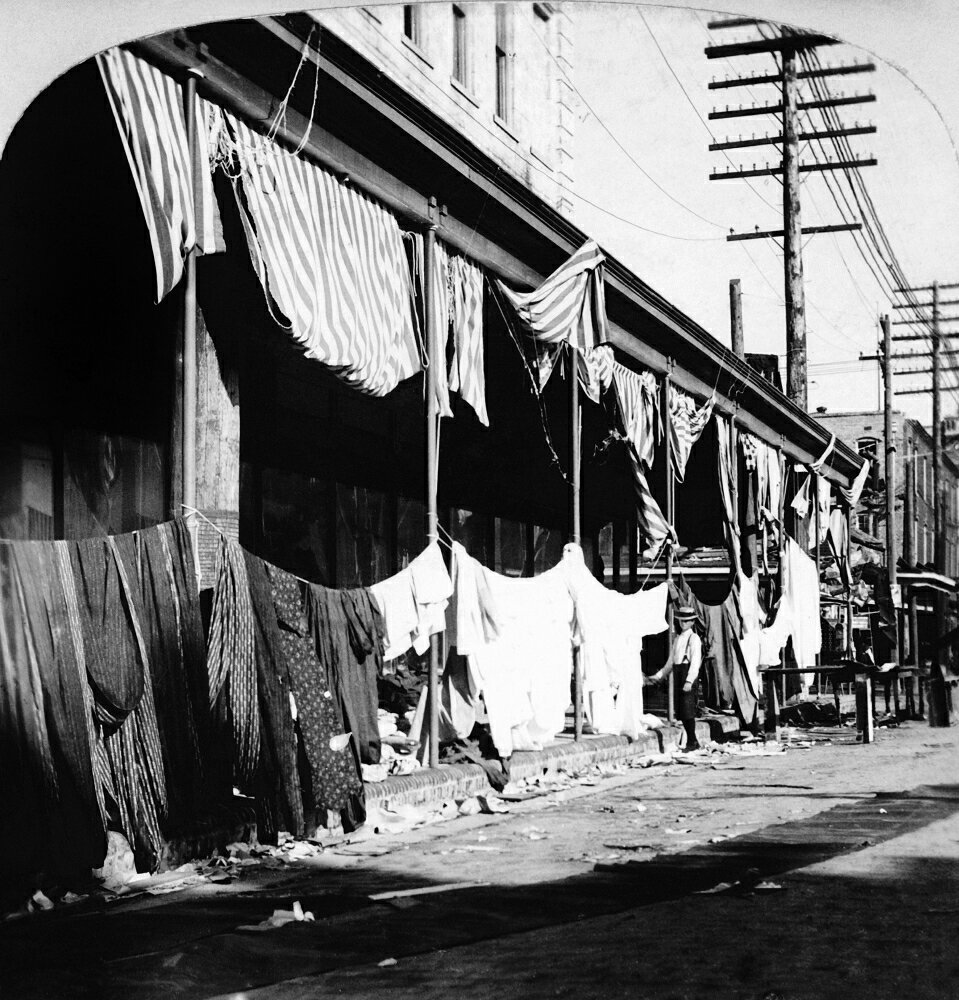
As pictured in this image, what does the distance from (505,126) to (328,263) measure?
3.37 metres

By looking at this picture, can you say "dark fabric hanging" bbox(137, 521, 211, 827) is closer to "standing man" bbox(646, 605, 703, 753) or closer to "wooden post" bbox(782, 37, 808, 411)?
"standing man" bbox(646, 605, 703, 753)

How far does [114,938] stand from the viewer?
5.31 m

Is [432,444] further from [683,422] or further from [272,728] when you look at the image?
[683,422]

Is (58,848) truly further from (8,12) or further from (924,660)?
(924,660)

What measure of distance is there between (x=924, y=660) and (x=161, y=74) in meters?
21.6

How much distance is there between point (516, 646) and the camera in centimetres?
1054

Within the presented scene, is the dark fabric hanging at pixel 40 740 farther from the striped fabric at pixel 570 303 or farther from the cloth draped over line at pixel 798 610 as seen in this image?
the cloth draped over line at pixel 798 610

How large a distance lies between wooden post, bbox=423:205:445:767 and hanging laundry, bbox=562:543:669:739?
2.23 meters

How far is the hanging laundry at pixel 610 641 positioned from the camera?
11.9 metres

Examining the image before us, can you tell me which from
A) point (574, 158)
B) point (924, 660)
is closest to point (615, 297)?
point (574, 158)

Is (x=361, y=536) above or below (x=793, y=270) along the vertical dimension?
below

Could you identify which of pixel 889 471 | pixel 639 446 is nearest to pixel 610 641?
pixel 639 446

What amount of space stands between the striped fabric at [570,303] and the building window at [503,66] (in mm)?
1505

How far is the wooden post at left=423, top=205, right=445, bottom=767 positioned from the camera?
9.66 m
